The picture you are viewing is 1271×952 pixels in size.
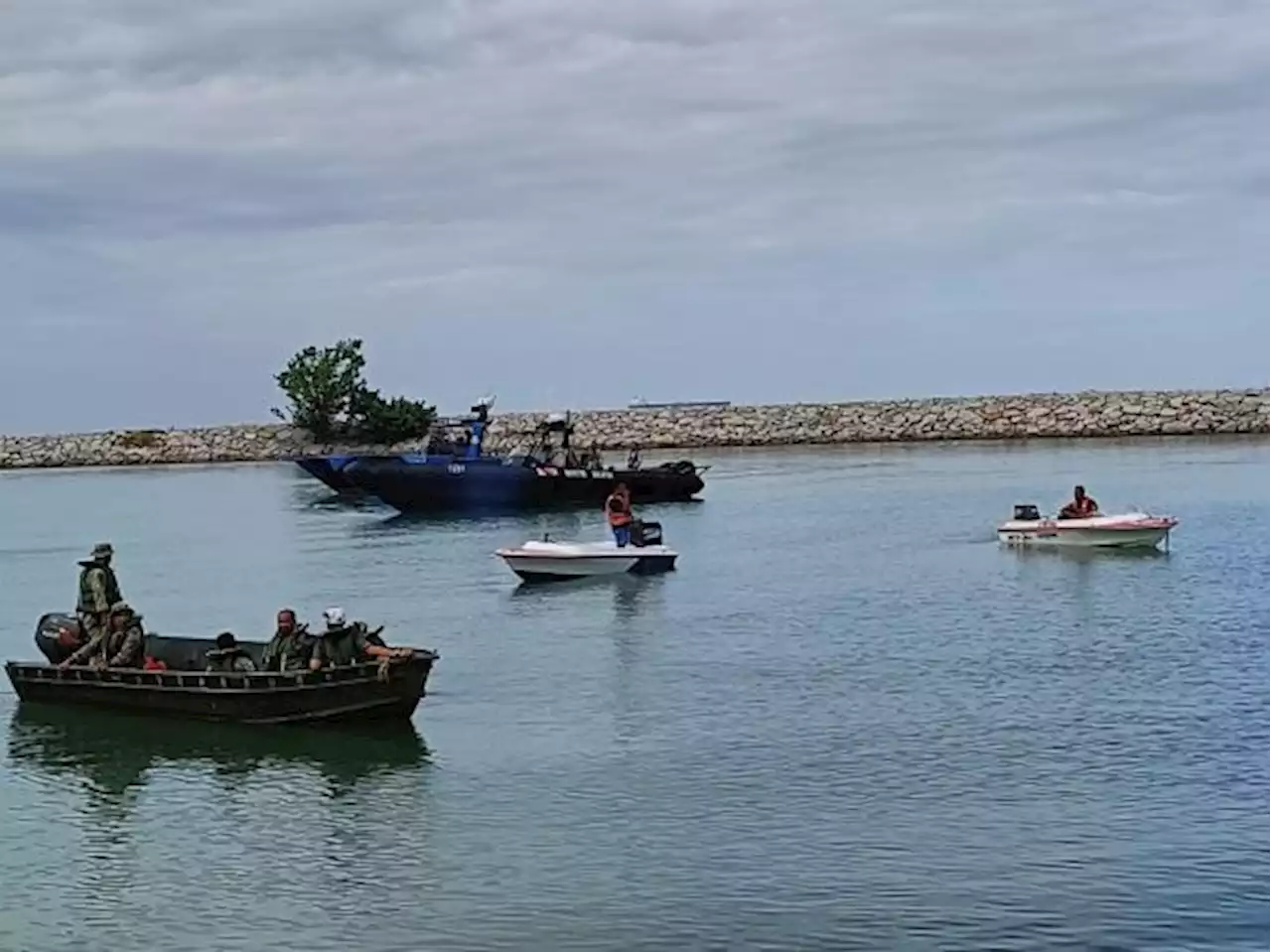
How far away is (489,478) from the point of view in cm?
6481

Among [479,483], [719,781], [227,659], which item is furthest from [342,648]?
[479,483]

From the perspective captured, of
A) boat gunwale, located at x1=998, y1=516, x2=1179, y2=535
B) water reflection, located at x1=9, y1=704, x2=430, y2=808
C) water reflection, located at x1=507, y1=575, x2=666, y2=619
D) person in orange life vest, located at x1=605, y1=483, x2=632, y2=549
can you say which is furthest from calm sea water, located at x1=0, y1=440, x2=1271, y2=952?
boat gunwale, located at x1=998, y1=516, x2=1179, y2=535

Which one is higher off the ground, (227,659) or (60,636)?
(60,636)

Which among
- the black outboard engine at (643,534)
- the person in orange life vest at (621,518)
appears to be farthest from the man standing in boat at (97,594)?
the black outboard engine at (643,534)

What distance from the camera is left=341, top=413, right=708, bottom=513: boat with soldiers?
64.8 metres

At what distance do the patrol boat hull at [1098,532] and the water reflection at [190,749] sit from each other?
24926mm

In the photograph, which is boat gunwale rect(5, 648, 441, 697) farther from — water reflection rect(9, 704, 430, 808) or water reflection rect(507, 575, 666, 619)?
water reflection rect(507, 575, 666, 619)

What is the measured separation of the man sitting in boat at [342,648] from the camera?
24.8 m

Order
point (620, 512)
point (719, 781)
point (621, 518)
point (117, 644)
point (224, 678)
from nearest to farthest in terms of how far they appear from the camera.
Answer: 1. point (719, 781)
2. point (224, 678)
3. point (117, 644)
4. point (621, 518)
5. point (620, 512)

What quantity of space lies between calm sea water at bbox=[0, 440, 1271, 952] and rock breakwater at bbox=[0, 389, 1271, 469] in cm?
7100

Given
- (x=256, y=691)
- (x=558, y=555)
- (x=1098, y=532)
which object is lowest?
(x=256, y=691)

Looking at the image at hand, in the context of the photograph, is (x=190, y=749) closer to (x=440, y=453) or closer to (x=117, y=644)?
(x=117, y=644)

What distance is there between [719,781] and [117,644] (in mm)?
9552

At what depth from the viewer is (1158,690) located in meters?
26.1
